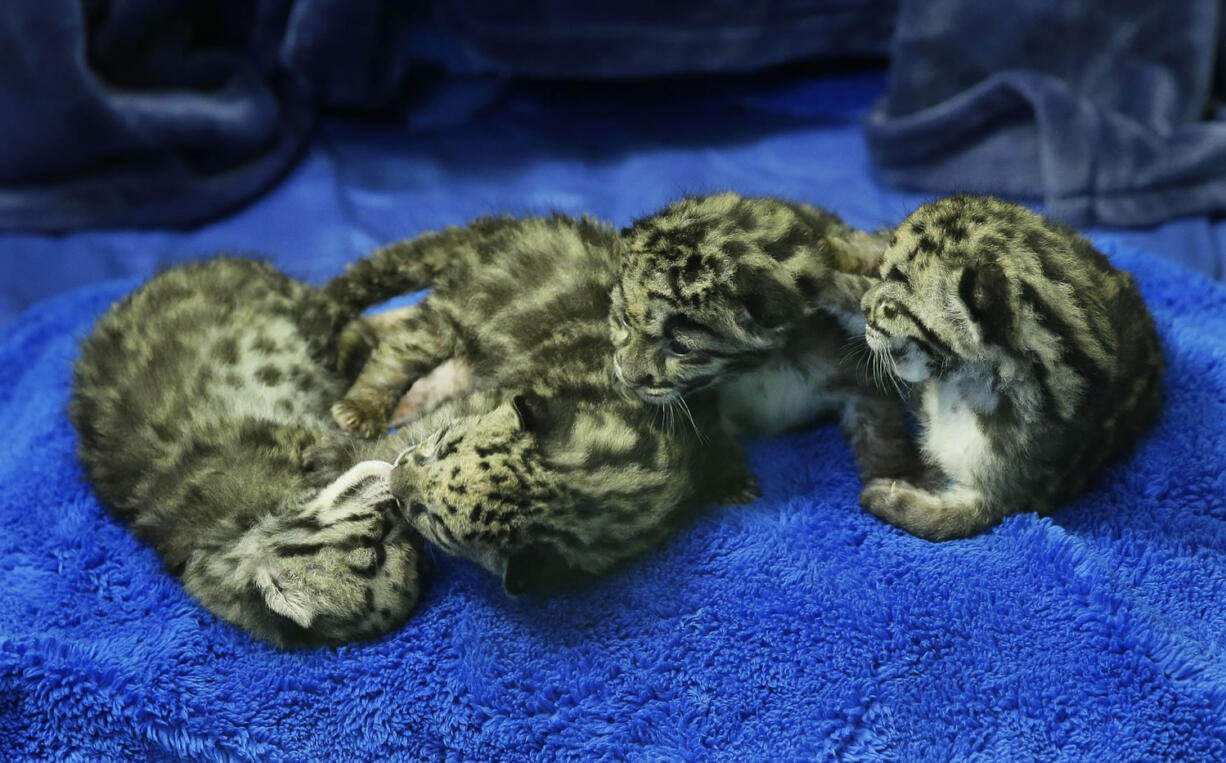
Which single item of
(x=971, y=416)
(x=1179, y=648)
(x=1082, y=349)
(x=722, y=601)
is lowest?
(x=722, y=601)

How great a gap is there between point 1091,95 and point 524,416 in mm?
3763

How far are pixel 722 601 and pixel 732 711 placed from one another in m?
0.35

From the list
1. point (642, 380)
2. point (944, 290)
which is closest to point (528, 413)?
point (642, 380)

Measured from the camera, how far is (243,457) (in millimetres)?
3273

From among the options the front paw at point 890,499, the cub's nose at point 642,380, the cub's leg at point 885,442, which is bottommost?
the front paw at point 890,499

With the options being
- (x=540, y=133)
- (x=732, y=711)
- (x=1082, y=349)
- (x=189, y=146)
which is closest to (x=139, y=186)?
(x=189, y=146)

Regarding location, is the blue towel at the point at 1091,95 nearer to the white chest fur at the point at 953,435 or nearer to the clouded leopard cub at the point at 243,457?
the white chest fur at the point at 953,435

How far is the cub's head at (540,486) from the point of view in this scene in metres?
2.73

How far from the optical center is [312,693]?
2863mm

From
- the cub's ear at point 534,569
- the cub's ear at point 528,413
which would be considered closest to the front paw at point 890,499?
the cub's ear at point 534,569

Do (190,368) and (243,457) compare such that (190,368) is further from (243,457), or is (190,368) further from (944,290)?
(944,290)

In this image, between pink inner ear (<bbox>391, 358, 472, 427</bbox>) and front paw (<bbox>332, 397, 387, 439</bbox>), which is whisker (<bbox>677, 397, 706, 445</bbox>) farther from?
front paw (<bbox>332, 397, 387, 439</bbox>)

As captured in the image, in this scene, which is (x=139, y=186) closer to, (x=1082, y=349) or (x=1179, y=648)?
(x=1082, y=349)

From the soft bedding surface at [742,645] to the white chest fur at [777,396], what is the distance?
3.8 inches
